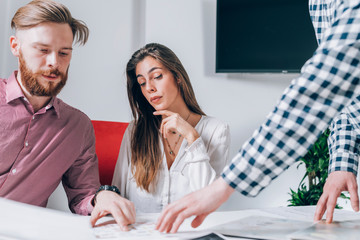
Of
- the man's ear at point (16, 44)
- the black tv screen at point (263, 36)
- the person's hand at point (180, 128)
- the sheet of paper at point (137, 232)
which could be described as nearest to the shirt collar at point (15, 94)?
the man's ear at point (16, 44)

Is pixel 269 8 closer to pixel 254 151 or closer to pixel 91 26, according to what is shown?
pixel 91 26

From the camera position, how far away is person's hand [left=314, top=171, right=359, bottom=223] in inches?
33.5

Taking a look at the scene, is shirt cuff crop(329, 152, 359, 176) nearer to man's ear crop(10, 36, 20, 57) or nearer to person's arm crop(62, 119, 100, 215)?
person's arm crop(62, 119, 100, 215)

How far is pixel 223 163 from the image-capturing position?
171 cm

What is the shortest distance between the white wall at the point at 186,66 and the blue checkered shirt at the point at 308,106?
184 centimetres

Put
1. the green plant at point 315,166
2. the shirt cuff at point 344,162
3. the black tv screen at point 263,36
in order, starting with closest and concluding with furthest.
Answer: the shirt cuff at point 344,162
the green plant at point 315,166
the black tv screen at point 263,36

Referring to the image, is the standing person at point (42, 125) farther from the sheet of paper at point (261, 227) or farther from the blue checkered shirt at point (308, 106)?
the blue checkered shirt at point (308, 106)

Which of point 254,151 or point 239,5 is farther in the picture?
point 239,5

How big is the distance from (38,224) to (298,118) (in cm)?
55

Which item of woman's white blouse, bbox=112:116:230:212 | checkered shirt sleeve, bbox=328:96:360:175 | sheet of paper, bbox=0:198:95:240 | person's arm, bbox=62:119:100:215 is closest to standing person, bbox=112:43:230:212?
woman's white blouse, bbox=112:116:230:212

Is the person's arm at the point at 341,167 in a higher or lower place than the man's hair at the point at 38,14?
lower

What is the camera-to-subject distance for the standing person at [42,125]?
1322mm

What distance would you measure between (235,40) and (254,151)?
6.31ft

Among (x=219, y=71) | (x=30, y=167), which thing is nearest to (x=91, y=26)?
(x=219, y=71)
